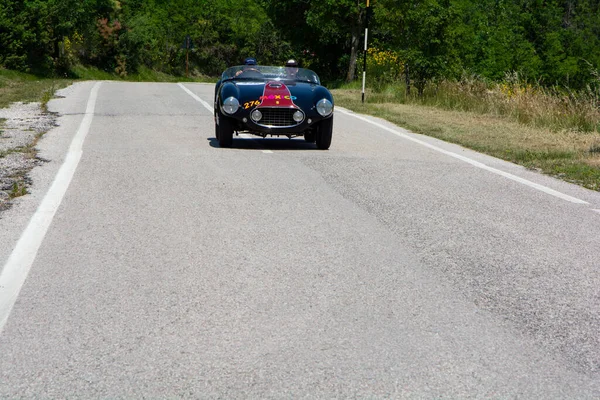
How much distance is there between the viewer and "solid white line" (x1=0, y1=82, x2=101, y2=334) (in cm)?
461

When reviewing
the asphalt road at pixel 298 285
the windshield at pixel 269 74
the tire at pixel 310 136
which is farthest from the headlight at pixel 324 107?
the asphalt road at pixel 298 285

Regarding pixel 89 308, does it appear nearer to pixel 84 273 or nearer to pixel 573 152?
pixel 84 273

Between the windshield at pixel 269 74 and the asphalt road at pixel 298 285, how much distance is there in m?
3.26

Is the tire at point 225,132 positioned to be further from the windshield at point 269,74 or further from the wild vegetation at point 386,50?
the wild vegetation at point 386,50

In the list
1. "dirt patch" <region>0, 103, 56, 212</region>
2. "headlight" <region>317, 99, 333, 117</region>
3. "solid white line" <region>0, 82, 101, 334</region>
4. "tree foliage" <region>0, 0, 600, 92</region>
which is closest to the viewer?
Result: "solid white line" <region>0, 82, 101, 334</region>

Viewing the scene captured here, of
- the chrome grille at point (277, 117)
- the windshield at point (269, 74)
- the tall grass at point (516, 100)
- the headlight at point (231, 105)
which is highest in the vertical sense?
the windshield at point (269, 74)

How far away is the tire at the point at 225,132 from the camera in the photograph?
1187 centimetres

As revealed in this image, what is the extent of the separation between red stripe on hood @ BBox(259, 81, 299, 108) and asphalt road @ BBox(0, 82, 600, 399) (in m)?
2.37

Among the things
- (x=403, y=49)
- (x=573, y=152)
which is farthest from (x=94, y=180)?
(x=403, y=49)

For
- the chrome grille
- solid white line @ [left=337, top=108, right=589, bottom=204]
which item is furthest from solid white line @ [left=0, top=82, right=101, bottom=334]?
solid white line @ [left=337, top=108, right=589, bottom=204]

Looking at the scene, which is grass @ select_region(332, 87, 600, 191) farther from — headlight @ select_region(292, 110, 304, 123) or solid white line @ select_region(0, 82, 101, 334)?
solid white line @ select_region(0, 82, 101, 334)

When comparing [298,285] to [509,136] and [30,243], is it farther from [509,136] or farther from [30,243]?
[509,136]

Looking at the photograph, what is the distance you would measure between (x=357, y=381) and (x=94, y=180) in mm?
5618

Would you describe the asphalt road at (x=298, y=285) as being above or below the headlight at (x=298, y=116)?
above
